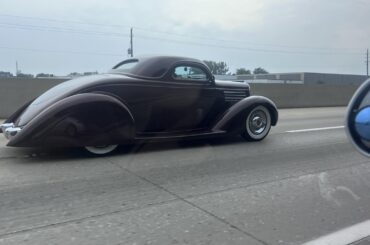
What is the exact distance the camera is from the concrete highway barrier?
14492 millimetres

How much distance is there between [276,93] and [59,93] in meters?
15.5

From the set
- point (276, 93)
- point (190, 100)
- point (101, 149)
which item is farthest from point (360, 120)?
point (276, 93)

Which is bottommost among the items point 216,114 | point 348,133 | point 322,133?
point 322,133

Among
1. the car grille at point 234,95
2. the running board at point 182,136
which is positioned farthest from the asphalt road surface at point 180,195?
the car grille at point 234,95

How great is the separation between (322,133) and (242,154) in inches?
148

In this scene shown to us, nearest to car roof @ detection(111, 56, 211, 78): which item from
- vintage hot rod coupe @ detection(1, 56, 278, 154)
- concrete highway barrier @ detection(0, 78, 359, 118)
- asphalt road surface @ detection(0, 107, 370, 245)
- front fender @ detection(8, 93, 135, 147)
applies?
vintage hot rod coupe @ detection(1, 56, 278, 154)

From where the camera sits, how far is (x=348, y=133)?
6.63 feet

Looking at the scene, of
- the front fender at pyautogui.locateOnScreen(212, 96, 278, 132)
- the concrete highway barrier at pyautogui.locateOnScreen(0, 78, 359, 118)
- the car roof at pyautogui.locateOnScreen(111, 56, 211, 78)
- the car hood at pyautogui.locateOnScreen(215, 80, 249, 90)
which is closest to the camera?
the car roof at pyautogui.locateOnScreen(111, 56, 211, 78)

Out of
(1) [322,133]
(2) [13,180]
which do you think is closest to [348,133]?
(2) [13,180]

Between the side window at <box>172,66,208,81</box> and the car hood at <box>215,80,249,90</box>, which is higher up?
the side window at <box>172,66,208,81</box>

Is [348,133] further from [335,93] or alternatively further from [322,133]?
[335,93]

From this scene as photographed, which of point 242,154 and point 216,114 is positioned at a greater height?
point 216,114

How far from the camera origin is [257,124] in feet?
30.4

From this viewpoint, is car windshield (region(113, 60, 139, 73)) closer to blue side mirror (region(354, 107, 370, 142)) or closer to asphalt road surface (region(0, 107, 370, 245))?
asphalt road surface (region(0, 107, 370, 245))
